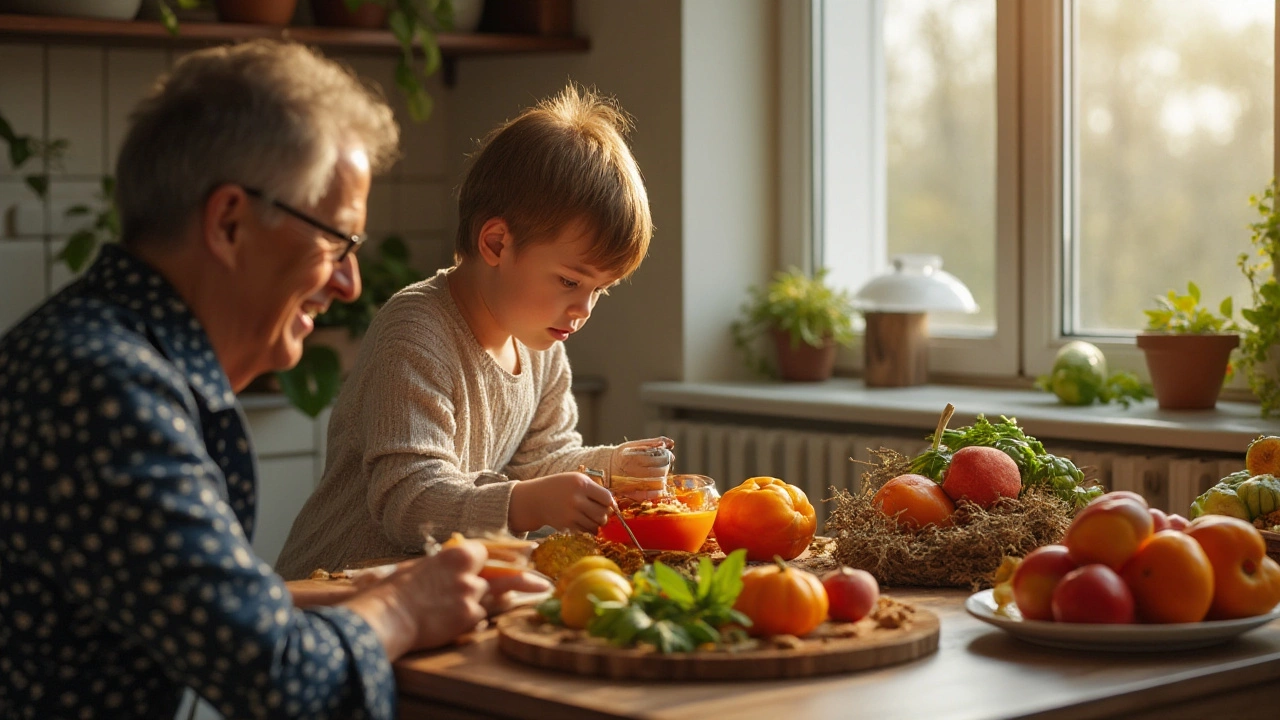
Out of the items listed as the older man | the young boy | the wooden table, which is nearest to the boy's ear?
the young boy

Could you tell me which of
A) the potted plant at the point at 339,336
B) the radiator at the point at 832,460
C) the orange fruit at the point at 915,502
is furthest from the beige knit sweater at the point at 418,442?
the potted plant at the point at 339,336

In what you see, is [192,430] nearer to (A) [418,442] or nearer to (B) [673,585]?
(B) [673,585]

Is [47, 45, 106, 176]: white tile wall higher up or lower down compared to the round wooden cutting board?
higher up

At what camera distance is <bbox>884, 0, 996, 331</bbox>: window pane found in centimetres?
314

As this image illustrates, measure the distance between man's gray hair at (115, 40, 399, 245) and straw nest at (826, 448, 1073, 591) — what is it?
724mm

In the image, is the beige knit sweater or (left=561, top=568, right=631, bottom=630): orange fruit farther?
the beige knit sweater

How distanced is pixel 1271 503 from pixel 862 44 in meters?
2.03

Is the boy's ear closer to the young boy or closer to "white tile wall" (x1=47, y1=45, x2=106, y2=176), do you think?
the young boy

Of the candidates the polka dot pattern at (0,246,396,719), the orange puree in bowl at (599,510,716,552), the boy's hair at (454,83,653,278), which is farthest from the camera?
the boy's hair at (454,83,653,278)

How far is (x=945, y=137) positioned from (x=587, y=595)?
2.23 metres

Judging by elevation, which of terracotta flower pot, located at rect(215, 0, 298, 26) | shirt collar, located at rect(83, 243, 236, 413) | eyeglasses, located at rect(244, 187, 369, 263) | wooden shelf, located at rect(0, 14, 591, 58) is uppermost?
terracotta flower pot, located at rect(215, 0, 298, 26)

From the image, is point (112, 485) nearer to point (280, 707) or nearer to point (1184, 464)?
point (280, 707)

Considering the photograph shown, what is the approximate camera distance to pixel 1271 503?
1.63 metres

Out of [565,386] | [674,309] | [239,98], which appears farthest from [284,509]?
[239,98]
